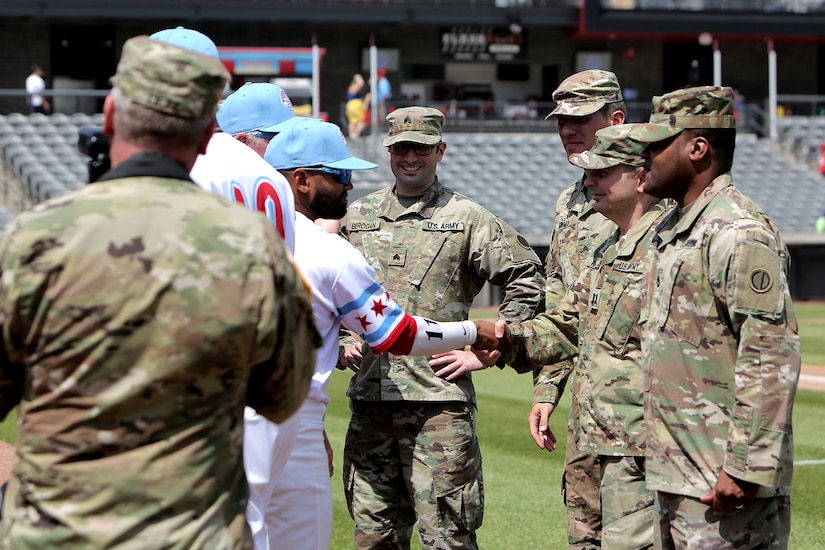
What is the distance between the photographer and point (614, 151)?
5227 millimetres

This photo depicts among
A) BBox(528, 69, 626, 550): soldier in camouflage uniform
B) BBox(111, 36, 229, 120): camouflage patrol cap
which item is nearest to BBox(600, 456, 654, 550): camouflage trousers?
BBox(528, 69, 626, 550): soldier in camouflage uniform

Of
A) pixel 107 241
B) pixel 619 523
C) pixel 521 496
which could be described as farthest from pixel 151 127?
pixel 521 496

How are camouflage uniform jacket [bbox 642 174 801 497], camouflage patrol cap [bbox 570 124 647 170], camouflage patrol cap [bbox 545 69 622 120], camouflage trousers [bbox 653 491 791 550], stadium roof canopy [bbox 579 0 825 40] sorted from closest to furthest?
camouflage uniform jacket [bbox 642 174 801 497], camouflage trousers [bbox 653 491 791 550], camouflage patrol cap [bbox 570 124 647 170], camouflage patrol cap [bbox 545 69 622 120], stadium roof canopy [bbox 579 0 825 40]

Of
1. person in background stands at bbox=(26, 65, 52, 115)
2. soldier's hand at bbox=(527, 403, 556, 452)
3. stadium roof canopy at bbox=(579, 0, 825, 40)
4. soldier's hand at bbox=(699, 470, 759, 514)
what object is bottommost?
soldier's hand at bbox=(527, 403, 556, 452)

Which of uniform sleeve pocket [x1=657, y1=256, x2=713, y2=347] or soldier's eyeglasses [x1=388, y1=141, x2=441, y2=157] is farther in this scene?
soldier's eyeglasses [x1=388, y1=141, x2=441, y2=157]

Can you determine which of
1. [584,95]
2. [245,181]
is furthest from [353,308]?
[584,95]

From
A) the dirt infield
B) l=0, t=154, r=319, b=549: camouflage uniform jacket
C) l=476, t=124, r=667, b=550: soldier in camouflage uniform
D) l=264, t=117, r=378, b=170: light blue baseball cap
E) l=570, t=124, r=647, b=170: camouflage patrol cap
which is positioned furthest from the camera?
the dirt infield

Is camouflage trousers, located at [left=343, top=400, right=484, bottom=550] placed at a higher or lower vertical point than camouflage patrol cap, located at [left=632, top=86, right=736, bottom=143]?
lower

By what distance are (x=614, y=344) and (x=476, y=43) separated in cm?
3425

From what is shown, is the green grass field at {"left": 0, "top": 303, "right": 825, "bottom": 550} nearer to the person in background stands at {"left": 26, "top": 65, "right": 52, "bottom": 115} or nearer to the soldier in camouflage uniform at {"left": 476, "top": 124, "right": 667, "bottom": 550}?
the soldier in camouflage uniform at {"left": 476, "top": 124, "right": 667, "bottom": 550}

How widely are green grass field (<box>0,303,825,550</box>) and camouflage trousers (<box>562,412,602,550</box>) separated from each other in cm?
178

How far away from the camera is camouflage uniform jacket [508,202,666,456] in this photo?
5.08 meters

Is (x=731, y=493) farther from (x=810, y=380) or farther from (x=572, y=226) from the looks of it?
(x=810, y=380)

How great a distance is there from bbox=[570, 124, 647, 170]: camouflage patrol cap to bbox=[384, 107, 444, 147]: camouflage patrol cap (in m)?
0.94
